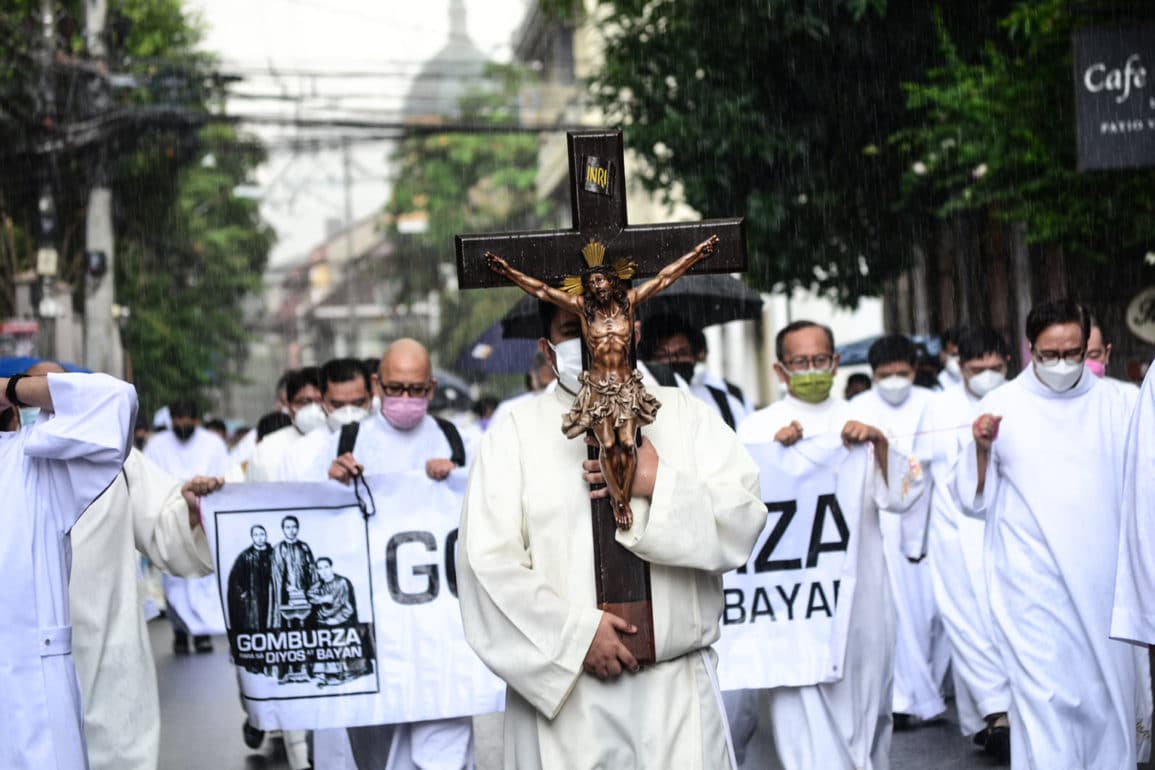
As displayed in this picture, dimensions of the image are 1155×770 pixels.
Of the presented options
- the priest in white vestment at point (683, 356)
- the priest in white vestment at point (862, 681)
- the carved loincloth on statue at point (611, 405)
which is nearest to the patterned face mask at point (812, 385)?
the priest in white vestment at point (862, 681)

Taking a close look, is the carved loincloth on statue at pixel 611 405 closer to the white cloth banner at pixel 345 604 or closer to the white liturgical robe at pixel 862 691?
the white cloth banner at pixel 345 604

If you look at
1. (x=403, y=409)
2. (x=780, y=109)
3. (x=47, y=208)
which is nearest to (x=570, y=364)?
(x=403, y=409)

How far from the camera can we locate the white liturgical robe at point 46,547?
536 centimetres

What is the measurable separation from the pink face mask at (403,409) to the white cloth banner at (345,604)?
270mm

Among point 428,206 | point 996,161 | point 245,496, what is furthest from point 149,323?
point 245,496

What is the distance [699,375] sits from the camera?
30.2 ft

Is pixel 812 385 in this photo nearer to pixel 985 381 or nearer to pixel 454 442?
pixel 454 442

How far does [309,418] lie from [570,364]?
5.59m

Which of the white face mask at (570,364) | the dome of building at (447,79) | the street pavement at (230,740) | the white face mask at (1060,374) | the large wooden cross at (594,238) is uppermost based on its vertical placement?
the dome of building at (447,79)

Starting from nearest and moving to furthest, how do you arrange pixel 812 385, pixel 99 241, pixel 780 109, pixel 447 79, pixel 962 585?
pixel 812 385 < pixel 962 585 < pixel 780 109 < pixel 99 241 < pixel 447 79

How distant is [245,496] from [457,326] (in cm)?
5627

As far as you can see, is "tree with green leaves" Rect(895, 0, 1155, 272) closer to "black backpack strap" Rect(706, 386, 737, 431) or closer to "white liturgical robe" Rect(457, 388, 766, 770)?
"black backpack strap" Rect(706, 386, 737, 431)

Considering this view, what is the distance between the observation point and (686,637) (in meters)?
4.98

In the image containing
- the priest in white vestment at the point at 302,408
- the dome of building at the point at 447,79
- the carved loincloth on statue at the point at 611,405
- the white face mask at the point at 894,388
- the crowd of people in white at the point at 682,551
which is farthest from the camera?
the dome of building at the point at 447,79
